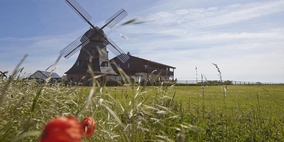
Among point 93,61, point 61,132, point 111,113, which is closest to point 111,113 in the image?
point 111,113

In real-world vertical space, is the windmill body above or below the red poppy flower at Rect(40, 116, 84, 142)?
above

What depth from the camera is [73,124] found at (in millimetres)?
753

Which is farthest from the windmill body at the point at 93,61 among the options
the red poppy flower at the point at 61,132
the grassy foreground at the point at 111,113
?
the red poppy flower at the point at 61,132

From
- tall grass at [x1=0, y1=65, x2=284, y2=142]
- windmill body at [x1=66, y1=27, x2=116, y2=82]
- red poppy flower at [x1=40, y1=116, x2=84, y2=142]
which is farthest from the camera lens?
windmill body at [x1=66, y1=27, x2=116, y2=82]

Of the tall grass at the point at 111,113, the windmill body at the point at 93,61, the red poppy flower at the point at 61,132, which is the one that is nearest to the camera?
the red poppy flower at the point at 61,132

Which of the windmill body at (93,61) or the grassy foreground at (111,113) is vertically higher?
the windmill body at (93,61)

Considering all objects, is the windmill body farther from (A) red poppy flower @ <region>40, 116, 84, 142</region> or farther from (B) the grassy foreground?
(A) red poppy flower @ <region>40, 116, 84, 142</region>

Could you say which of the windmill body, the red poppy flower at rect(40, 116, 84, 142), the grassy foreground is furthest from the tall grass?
the windmill body

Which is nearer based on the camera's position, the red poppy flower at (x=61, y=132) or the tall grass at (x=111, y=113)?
the red poppy flower at (x=61, y=132)

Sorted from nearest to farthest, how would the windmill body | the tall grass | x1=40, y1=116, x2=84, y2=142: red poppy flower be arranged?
x1=40, y1=116, x2=84, y2=142: red poppy flower → the tall grass → the windmill body

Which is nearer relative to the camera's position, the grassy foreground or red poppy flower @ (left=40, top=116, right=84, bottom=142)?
red poppy flower @ (left=40, top=116, right=84, bottom=142)

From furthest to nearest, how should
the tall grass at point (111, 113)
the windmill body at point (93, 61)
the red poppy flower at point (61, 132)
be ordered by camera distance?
the windmill body at point (93, 61) < the tall grass at point (111, 113) < the red poppy flower at point (61, 132)

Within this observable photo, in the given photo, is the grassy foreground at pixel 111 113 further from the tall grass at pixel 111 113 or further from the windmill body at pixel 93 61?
the windmill body at pixel 93 61

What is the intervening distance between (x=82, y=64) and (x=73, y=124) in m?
34.3
